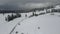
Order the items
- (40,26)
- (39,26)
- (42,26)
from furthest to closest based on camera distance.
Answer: (39,26) → (40,26) → (42,26)

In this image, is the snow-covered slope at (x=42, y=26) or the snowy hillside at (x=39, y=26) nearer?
the snow-covered slope at (x=42, y=26)

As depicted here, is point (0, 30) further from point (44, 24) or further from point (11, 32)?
point (44, 24)

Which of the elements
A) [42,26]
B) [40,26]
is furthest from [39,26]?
[42,26]

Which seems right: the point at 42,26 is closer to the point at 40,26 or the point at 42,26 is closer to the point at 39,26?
the point at 40,26

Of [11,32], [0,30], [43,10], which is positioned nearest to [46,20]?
[43,10]

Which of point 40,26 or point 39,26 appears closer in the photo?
point 40,26

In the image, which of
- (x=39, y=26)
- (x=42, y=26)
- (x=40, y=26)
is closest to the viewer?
→ (x=42, y=26)

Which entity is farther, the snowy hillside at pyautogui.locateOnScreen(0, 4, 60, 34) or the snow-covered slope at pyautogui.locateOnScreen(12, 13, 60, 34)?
the snowy hillside at pyautogui.locateOnScreen(0, 4, 60, 34)

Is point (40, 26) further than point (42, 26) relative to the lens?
Yes

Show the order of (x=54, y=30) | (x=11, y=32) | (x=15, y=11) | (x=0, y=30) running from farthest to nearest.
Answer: (x=15, y=11), (x=0, y=30), (x=11, y=32), (x=54, y=30)

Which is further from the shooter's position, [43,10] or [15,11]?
[15,11]

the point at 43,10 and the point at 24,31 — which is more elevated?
the point at 43,10
